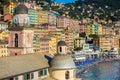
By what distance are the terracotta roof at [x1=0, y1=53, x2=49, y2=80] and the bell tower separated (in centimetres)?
180

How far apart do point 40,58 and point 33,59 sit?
95 cm

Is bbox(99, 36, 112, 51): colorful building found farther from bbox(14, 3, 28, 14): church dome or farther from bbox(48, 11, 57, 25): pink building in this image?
bbox(14, 3, 28, 14): church dome

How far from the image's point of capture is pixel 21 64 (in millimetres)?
28922

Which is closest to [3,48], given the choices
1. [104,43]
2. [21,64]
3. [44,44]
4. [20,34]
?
[44,44]

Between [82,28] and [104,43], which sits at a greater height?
[82,28]

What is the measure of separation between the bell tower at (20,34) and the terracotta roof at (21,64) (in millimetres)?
1796

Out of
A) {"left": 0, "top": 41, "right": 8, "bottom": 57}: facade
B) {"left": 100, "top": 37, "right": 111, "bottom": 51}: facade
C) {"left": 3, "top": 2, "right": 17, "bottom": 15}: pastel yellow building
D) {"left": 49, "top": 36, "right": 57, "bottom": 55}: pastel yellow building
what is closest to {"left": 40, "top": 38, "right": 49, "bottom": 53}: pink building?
{"left": 49, "top": 36, "right": 57, "bottom": 55}: pastel yellow building

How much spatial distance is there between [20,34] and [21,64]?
190 inches

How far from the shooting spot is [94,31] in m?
180

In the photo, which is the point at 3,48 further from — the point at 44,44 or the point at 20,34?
the point at 20,34

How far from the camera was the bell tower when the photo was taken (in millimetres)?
33312

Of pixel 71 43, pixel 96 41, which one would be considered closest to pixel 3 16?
pixel 71 43

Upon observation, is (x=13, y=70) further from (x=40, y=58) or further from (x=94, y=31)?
(x=94, y=31)

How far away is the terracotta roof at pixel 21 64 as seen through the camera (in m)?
26.7
